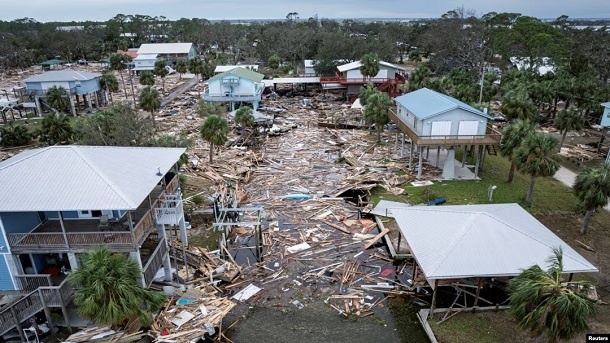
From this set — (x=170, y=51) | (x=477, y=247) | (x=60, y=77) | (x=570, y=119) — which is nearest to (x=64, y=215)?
(x=477, y=247)

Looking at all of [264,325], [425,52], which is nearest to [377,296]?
[264,325]

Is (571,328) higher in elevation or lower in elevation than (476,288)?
higher

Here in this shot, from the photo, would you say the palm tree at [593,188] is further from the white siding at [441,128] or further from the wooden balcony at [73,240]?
the wooden balcony at [73,240]

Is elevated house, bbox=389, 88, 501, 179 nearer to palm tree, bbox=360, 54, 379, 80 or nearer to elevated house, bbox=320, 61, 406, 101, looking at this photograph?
palm tree, bbox=360, 54, 379, 80

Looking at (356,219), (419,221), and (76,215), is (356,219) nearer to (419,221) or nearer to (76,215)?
(419,221)

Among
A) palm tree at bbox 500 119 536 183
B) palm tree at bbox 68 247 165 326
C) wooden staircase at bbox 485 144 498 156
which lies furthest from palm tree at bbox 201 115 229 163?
wooden staircase at bbox 485 144 498 156

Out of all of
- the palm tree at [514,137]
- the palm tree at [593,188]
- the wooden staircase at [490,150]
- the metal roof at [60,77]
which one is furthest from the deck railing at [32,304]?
the metal roof at [60,77]
